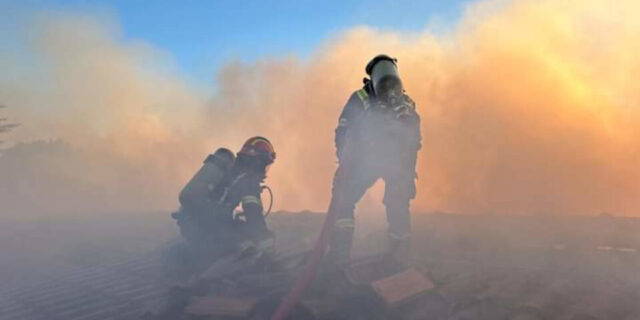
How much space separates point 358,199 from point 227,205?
198 centimetres

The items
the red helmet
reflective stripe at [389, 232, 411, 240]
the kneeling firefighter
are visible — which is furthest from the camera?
the red helmet

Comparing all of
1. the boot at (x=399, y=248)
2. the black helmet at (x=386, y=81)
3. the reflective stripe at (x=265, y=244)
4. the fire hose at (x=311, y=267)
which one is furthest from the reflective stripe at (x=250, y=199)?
the black helmet at (x=386, y=81)

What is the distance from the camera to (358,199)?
582cm

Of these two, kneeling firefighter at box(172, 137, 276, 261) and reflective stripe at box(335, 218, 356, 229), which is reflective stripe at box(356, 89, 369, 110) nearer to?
reflective stripe at box(335, 218, 356, 229)

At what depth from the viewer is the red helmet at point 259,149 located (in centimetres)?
645

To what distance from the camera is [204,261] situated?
6.86m

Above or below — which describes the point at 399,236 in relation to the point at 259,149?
below

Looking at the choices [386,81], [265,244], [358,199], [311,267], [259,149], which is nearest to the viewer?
[311,267]

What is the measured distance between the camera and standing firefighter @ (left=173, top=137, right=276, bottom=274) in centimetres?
622

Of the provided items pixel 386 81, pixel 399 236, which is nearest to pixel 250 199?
pixel 399 236

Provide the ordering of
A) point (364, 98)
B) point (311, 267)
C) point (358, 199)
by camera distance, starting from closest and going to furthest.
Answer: point (311, 267) → point (364, 98) → point (358, 199)

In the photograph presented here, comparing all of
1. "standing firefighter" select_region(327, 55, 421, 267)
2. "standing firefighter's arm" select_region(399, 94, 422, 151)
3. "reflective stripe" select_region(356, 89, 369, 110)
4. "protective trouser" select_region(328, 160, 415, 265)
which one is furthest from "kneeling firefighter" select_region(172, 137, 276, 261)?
"standing firefighter's arm" select_region(399, 94, 422, 151)

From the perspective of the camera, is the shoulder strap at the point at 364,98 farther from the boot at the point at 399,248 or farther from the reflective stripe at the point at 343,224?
the boot at the point at 399,248

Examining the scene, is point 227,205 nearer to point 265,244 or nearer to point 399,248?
point 265,244
